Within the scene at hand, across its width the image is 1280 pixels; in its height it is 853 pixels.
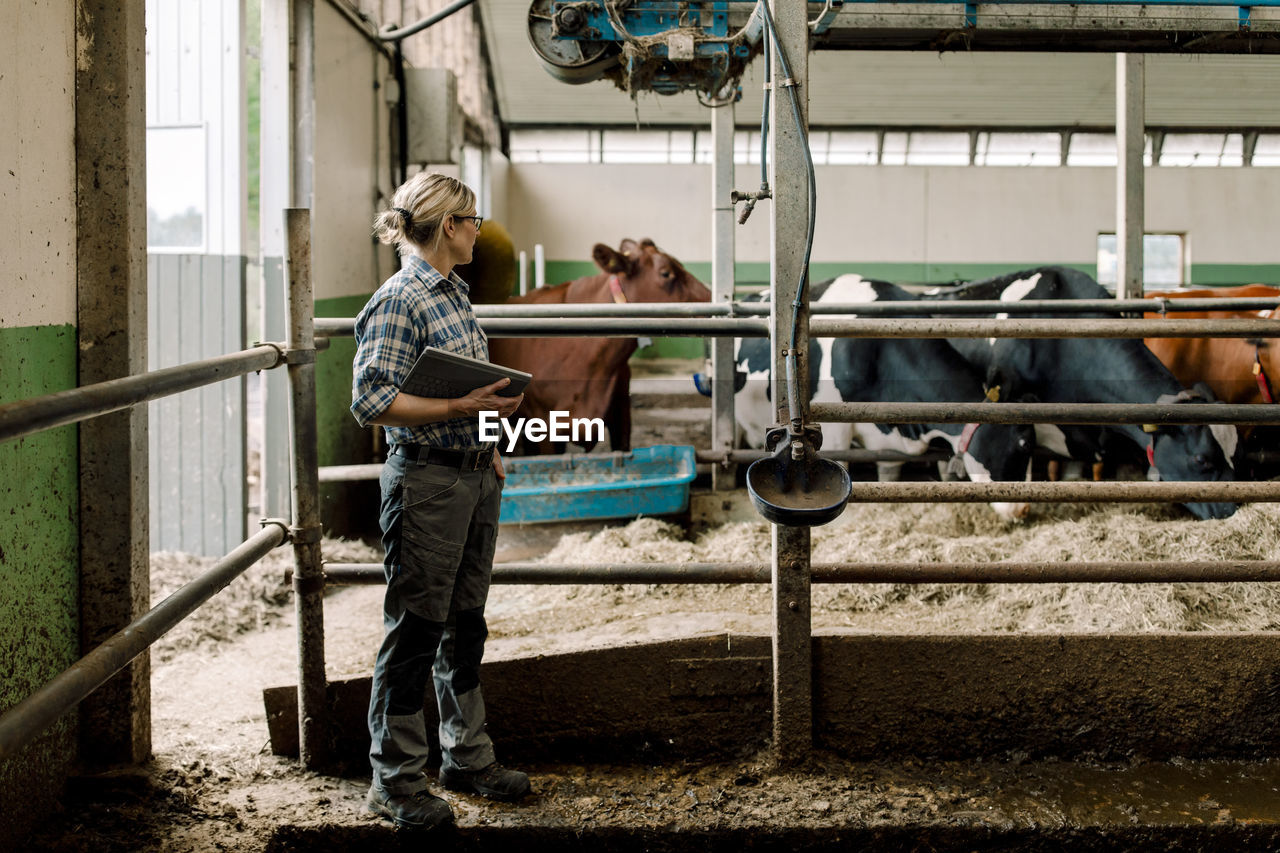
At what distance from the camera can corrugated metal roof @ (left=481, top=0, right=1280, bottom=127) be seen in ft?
49.8

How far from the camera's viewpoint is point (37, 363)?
230 centimetres

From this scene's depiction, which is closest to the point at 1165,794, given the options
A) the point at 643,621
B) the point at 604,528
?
the point at 643,621

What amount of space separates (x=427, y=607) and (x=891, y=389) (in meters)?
3.88

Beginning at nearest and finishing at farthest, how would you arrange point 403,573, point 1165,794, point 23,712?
point 23,712 → point 403,573 → point 1165,794

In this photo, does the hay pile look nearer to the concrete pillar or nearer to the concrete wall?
the concrete pillar

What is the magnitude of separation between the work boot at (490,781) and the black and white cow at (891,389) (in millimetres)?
3000

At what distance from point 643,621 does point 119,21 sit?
2015 millimetres

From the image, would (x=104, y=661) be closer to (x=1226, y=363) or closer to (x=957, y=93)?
(x=1226, y=363)

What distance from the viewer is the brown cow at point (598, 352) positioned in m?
6.09

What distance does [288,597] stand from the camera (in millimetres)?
4562

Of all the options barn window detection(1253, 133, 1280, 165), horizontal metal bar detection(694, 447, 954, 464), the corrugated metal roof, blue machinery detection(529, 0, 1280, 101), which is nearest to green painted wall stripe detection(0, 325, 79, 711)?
blue machinery detection(529, 0, 1280, 101)

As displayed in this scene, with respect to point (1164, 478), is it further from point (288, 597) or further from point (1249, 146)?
point (1249, 146)

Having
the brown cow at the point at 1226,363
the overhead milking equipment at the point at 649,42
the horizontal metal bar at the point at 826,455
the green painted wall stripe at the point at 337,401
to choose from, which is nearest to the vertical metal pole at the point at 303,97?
the green painted wall stripe at the point at 337,401

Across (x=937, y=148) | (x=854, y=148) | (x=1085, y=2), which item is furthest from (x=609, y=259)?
(x=937, y=148)
